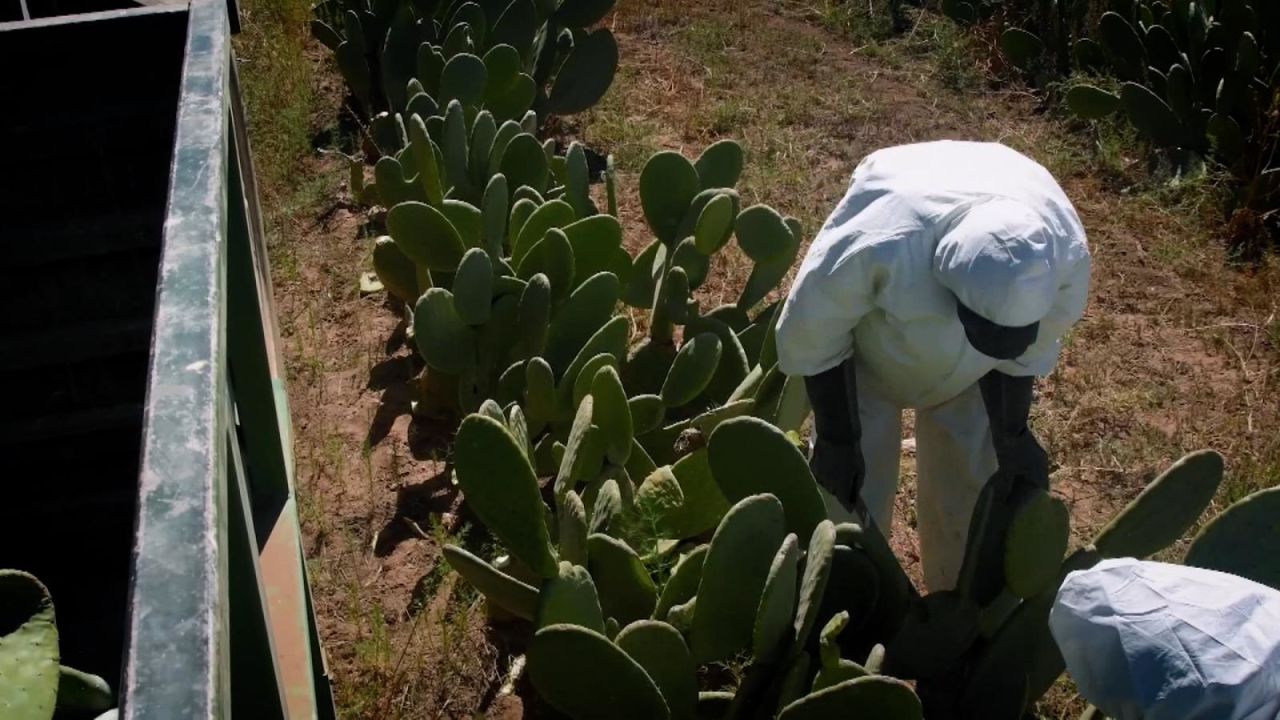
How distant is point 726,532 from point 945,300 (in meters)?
0.47

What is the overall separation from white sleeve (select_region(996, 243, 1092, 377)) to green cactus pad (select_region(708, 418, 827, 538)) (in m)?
0.37

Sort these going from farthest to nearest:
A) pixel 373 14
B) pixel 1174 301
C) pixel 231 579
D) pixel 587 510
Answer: pixel 373 14 → pixel 1174 301 → pixel 587 510 → pixel 231 579

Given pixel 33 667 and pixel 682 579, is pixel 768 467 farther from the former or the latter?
pixel 33 667

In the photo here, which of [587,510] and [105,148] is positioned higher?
[105,148]

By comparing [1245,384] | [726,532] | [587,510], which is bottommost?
[1245,384]

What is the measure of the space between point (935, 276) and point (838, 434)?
357mm

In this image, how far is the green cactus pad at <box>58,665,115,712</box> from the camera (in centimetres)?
126

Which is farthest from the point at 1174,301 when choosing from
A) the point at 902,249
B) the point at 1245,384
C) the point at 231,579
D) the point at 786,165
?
the point at 231,579

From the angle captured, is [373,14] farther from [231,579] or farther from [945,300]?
[231,579]

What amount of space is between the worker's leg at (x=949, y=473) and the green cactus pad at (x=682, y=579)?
470 millimetres

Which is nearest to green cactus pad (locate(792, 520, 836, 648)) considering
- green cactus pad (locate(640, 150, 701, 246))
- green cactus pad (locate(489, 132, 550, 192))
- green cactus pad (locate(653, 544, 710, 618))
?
green cactus pad (locate(653, 544, 710, 618))

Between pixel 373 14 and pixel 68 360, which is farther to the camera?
pixel 373 14

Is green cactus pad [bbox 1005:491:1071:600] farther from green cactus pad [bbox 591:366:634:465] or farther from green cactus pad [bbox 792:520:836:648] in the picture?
green cactus pad [bbox 591:366:634:465]

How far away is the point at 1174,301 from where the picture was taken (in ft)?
12.9
